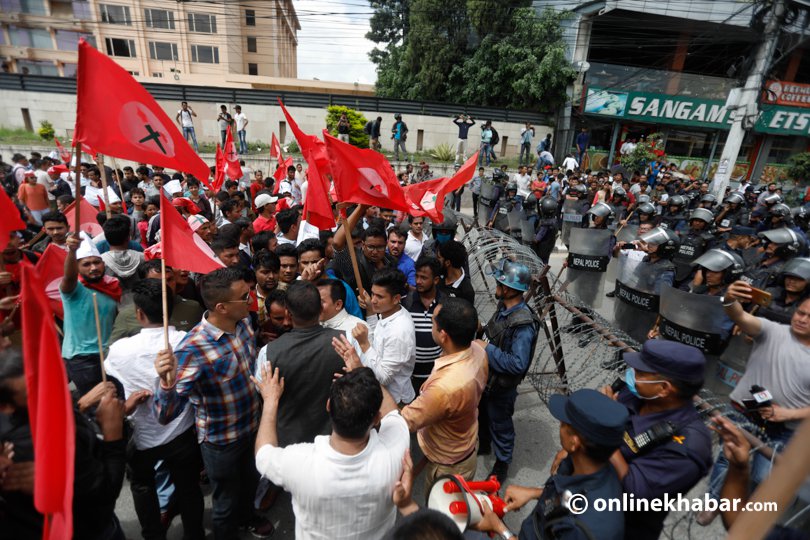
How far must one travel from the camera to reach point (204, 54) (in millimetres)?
42969

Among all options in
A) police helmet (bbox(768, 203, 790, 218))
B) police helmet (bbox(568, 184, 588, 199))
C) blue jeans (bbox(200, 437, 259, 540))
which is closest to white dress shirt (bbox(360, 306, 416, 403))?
blue jeans (bbox(200, 437, 259, 540))

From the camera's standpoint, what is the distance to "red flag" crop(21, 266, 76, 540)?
1.30m

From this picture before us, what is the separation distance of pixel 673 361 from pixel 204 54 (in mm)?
52125

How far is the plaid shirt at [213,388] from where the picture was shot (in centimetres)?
231

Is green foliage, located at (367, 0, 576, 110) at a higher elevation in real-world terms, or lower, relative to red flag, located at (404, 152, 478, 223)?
higher

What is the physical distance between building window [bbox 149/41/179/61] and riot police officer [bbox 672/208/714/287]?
50232mm

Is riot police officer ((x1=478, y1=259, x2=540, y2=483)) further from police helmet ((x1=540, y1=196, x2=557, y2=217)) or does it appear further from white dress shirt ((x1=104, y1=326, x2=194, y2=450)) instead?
police helmet ((x1=540, y1=196, x2=557, y2=217))

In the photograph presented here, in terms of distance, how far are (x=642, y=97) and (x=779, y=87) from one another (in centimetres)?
994

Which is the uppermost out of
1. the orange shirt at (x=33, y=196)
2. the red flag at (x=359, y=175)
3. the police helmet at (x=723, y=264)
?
the red flag at (x=359, y=175)

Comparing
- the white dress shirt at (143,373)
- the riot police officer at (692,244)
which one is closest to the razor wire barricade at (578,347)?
the riot police officer at (692,244)

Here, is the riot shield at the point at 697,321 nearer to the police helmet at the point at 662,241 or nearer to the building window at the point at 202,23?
the police helmet at the point at 662,241

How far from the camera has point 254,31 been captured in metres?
46.9

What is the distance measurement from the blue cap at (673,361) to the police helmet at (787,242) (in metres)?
4.62

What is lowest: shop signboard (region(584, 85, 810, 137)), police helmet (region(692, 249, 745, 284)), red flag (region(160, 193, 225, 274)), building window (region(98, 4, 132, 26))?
police helmet (region(692, 249, 745, 284))
